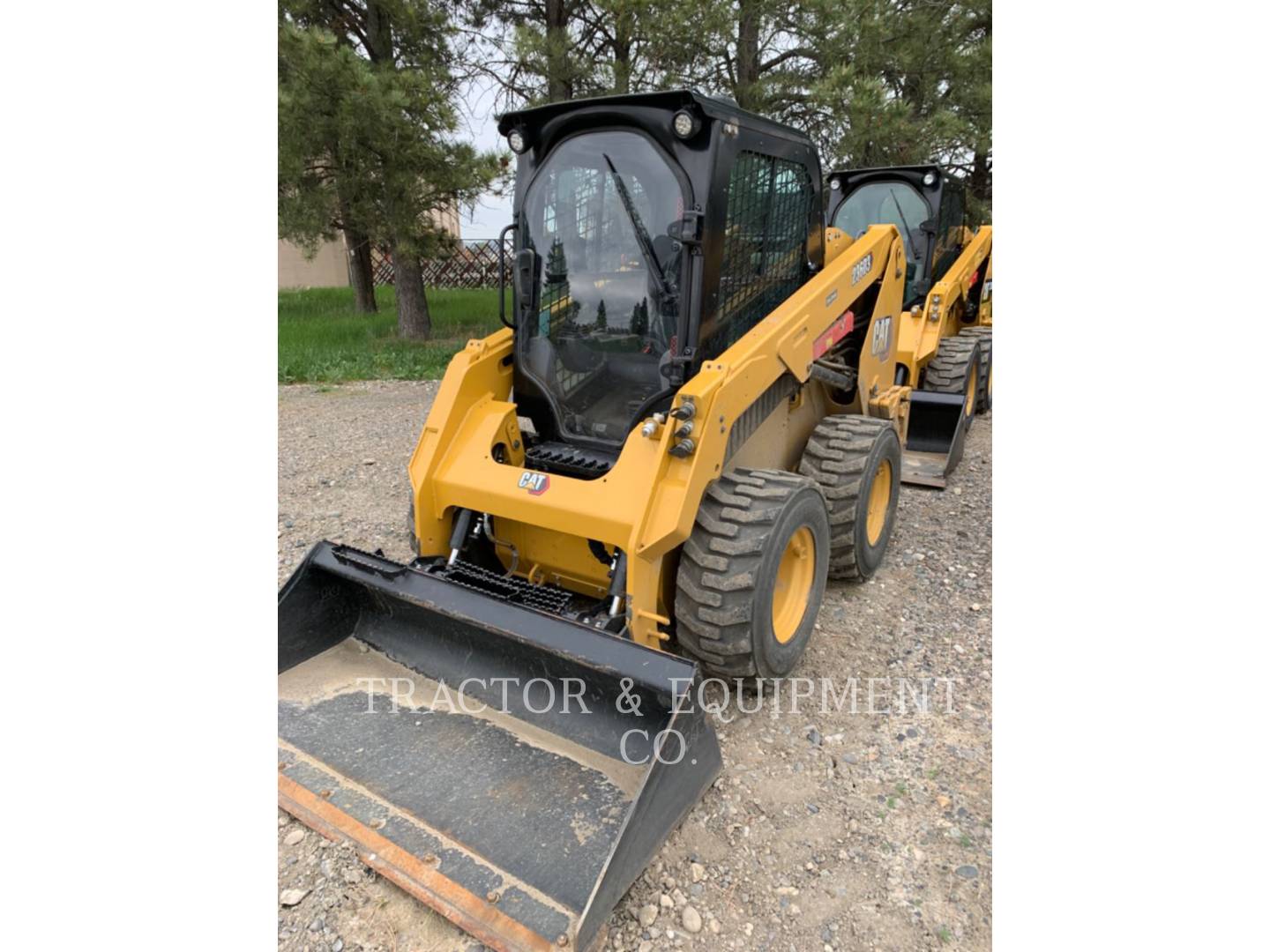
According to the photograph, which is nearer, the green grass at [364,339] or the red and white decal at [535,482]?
the red and white decal at [535,482]

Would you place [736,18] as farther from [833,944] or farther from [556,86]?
[833,944]

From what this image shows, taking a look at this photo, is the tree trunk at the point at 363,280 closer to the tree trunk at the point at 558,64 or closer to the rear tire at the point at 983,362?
the tree trunk at the point at 558,64

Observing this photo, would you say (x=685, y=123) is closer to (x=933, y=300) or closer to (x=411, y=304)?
(x=933, y=300)

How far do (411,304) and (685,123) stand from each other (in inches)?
382

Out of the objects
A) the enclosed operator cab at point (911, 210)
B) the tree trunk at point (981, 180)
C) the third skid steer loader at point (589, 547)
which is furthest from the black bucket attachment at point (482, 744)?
the tree trunk at point (981, 180)

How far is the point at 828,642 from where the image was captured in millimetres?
3658

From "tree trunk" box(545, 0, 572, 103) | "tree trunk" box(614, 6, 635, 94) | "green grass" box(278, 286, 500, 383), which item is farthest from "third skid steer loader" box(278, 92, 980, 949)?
"green grass" box(278, 286, 500, 383)

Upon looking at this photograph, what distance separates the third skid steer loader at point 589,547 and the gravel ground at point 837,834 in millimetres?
143

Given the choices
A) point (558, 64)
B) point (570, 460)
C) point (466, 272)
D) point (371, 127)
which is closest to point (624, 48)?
point (558, 64)

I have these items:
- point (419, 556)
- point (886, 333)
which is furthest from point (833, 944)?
point (886, 333)

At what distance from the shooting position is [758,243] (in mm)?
3498

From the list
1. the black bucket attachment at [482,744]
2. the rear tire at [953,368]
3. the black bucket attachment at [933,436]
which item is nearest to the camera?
the black bucket attachment at [482,744]

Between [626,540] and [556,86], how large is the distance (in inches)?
298

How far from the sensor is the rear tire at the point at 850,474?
3.87m
